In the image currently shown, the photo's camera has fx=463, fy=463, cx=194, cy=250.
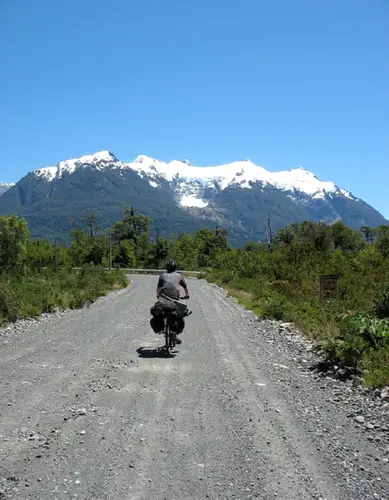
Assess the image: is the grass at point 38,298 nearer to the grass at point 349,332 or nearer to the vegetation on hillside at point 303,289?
the vegetation on hillside at point 303,289

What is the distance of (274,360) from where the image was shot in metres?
10.8

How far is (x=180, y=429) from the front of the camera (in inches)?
237

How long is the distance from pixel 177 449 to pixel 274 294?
2016 cm

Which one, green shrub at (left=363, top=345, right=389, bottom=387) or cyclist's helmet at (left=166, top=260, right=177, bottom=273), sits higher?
cyclist's helmet at (left=166, top=260, right=177, bottom=273)

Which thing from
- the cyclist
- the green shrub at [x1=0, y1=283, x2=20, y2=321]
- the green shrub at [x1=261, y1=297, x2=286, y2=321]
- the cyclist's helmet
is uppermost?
the cyclist's helmet

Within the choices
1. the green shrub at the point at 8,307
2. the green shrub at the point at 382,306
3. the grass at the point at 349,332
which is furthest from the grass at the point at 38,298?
the green shrub at the point at 382,306

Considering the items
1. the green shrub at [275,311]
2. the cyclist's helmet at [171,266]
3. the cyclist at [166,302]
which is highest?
the cyclist's helmet at [171,266]

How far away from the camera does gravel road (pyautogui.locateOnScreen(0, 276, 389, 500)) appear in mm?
4582

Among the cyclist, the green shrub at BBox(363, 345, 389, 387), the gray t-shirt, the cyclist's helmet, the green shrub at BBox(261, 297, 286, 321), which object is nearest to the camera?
the green shrub at BBox(363, 345, 389, 387)

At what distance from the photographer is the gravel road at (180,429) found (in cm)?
458

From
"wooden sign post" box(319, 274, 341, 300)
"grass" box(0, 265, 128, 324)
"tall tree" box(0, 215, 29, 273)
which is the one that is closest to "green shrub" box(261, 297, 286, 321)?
"wooden sign post" box(319, 274, 341, 300)

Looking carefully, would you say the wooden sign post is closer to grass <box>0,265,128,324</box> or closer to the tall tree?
grass <box>0,265,128,324</box>

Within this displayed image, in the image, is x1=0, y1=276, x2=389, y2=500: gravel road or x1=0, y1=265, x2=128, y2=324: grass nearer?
x1=0, y1=276, x2=389, y2=500: gravel road

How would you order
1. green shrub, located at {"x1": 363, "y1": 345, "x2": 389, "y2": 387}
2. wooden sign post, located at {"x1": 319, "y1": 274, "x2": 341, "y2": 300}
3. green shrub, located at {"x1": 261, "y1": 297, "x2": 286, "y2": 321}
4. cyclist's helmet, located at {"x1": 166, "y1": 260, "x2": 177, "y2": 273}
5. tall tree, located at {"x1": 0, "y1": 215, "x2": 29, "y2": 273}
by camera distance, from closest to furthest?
1. green shrub, located at {"x1": 363, "y1": 345, "x2": 389, "y2": 387}
2. cyclist's helmet, located at {"x1": 166, "y1": 260, "x2": 177, "y2": 273}
3. green shrub, located at {"x1": 261, "y1": 297, "x2": 286, "y2": 321}
4. wooden sign post, located at {"x1": 319, "y1": 274, "x2": 341, "y2": 300}
5. tall tree, located at {"x1": 0, "y1": 215, "x2": 29, "y2": 273}
